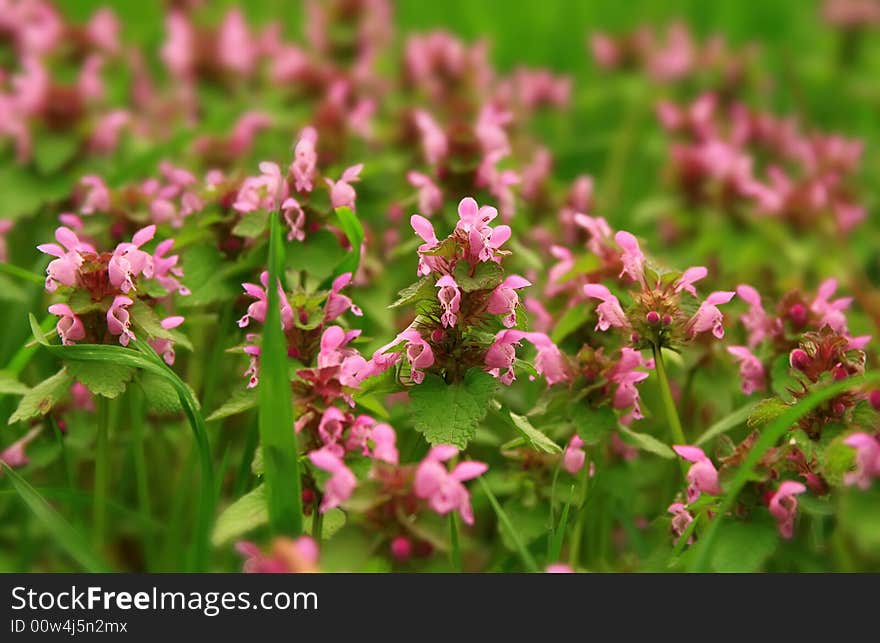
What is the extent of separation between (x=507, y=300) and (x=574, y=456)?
38cm

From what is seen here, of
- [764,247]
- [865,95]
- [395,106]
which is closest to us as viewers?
[764,247]

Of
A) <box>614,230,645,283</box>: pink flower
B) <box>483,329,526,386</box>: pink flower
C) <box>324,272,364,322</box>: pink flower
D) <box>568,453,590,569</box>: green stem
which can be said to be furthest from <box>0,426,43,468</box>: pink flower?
<box>614,230,645,283</box>: pink flower

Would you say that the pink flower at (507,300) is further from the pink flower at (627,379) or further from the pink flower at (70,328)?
the pink flower at (70,328)

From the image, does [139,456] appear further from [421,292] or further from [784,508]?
[784,508]

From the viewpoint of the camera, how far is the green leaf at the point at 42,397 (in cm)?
150

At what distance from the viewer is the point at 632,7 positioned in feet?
19.0

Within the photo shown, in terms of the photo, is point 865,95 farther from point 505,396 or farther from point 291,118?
point 505,396

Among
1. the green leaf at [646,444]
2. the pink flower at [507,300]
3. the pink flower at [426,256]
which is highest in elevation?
the pink flower at [426,256]

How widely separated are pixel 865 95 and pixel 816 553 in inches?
136

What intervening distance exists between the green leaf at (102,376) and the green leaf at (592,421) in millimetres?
684

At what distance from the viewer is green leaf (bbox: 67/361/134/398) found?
1.47 metres

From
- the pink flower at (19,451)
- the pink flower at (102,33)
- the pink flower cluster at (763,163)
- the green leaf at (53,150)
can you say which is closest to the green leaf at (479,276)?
the pink flower at (19,451)

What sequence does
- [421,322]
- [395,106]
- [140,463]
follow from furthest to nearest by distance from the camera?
1. [395,106]
2. [140,463]
3. [421,322]

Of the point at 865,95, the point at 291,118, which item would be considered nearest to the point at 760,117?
the point at 865,95
